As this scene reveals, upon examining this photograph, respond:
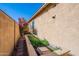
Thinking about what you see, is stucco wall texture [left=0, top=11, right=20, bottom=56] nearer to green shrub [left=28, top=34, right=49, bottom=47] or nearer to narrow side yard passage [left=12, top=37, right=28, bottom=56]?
narrow side yard passage [left=12, top=37, right=28, bottom=56]

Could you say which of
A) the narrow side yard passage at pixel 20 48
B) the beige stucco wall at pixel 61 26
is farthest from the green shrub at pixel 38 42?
the narrow side yard passage at pixel 20 48

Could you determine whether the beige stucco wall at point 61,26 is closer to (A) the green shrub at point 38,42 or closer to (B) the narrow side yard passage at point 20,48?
(A) the green shrub at point 38,42

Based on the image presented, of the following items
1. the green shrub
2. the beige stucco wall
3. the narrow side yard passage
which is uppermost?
the beige stucco wall

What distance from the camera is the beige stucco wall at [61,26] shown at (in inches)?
90.7

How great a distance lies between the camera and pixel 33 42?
8.16 ft

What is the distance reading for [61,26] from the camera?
242 cm

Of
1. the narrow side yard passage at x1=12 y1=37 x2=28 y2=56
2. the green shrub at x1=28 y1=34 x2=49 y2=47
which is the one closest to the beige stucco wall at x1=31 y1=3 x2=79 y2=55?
the green shrub at x1=28 y1=34 x2=49 y2=47

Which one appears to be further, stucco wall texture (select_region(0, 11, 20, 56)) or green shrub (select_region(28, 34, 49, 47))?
green shrub (select_region(28, 34, 49, 47))

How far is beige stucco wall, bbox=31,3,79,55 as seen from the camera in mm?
2303

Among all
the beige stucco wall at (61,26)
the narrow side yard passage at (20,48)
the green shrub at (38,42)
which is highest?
the beige stucco wall at (61,26)

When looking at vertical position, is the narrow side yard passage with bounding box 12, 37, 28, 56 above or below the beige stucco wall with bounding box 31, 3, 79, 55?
below

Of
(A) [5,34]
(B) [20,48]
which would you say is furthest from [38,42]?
(A) [5,34]

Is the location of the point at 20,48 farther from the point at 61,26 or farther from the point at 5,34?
the point at 61,26

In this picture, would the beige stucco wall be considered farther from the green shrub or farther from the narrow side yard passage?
the narrow side yard passage
